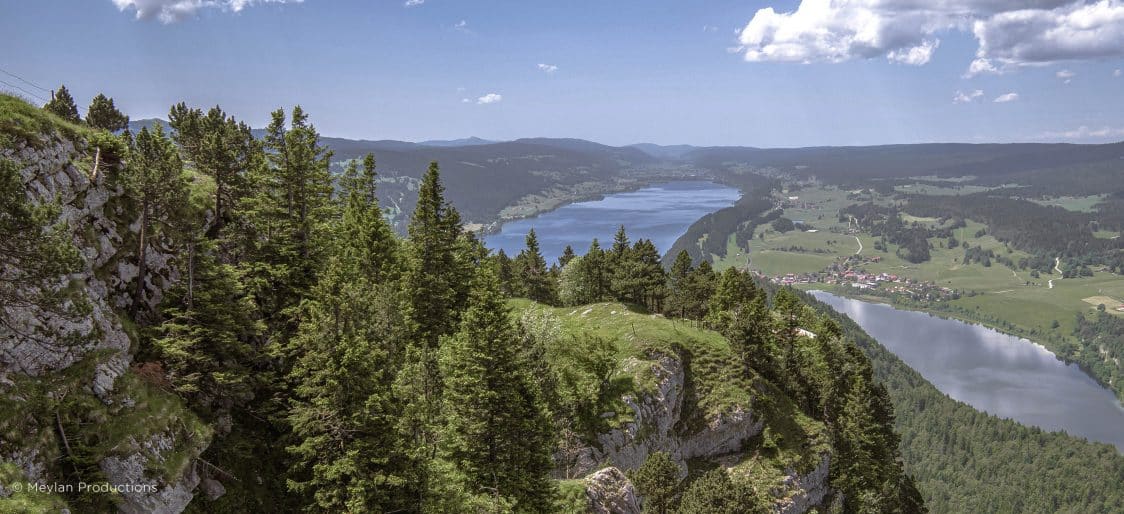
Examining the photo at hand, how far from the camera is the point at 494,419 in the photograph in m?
31.2

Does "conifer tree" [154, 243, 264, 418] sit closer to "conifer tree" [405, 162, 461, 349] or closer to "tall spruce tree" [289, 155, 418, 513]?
"tall spruce tree" [289, 155, 418, 513]

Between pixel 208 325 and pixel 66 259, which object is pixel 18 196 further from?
pixel 208 325

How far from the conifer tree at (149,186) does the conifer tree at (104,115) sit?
37394mm

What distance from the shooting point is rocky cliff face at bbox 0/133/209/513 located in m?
20.3

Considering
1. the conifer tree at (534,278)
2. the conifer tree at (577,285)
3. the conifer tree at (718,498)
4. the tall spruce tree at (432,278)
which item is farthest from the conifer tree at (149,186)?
the conifer tree at (534,278)

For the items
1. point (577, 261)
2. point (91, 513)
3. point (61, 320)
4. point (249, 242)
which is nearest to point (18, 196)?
point (61, 320)

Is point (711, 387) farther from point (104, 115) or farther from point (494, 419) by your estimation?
point (104, 115)

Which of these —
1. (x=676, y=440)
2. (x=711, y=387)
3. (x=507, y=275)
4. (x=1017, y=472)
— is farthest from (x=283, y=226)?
(x=1017, y=472)

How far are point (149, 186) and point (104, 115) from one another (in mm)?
42532

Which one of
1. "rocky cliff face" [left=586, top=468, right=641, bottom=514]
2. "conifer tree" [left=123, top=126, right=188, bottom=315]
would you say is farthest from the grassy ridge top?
"conifer tree" [left=123, top=126, right=188, bottom=315]

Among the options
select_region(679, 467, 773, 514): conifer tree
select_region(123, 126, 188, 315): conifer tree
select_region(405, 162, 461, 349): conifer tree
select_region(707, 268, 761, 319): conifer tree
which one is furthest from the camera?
select_region(707, 268, 761, 319): conifer tree

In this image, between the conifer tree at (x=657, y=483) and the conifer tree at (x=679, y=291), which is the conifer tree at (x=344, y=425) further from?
the conifer tree at (x=679, y=291)

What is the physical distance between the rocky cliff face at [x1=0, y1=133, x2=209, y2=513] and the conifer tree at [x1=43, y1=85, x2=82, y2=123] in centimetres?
2540

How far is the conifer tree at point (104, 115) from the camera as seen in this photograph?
5644cm
